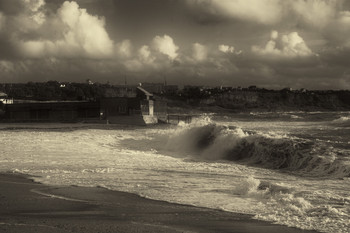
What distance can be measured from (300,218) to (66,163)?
416 inches

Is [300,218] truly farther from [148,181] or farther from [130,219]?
[148,181]

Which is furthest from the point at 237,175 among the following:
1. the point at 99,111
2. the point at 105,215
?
the point at 99,111

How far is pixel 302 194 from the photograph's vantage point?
387 inches

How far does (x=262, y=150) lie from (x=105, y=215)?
12010mm

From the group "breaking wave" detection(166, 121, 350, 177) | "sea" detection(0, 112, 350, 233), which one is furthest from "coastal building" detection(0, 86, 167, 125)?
"sea" detection(0, 112, 350, 233)

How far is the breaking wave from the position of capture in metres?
15.2

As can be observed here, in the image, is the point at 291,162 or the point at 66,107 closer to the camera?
the point at 291,162

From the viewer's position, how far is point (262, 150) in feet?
63.3

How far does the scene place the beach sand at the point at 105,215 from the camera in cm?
742

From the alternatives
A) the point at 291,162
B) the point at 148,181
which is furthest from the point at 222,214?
the point at 291,162

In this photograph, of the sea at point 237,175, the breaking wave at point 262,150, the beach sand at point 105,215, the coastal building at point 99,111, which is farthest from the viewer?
the coastal building at point 99,111

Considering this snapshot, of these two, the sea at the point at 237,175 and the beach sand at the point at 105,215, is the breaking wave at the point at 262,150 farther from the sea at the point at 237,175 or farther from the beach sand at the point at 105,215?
the beach sand at the point at 105,215

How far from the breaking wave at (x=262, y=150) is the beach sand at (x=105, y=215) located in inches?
263

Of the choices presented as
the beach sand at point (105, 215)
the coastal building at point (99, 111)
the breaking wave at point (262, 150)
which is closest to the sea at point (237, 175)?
the breaking wave at point (262, 150)
